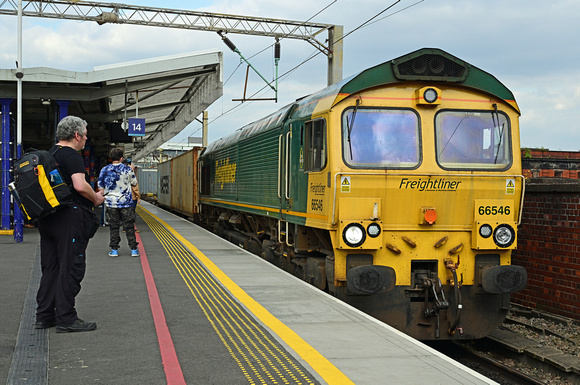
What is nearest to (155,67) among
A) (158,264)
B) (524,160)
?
(158,264)

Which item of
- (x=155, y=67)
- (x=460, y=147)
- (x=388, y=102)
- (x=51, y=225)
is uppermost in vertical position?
(x=155, y=67)

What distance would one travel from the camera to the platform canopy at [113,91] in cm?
1565

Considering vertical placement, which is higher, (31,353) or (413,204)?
(413,204)

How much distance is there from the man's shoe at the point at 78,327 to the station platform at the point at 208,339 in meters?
0.06

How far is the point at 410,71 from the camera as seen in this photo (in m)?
7.71

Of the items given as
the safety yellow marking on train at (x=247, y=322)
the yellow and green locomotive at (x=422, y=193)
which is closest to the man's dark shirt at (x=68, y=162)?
the safety yellow marking on train at (x=247, y=322)

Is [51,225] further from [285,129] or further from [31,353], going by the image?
[285,129]

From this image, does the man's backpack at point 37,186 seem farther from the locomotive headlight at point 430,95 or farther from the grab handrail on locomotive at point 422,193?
the locomotive headlight at point 430,95

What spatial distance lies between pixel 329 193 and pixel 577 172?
787 centimetres

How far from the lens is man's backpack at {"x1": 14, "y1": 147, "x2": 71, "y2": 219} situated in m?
5.47

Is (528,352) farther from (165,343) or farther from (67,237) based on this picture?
(67,237)

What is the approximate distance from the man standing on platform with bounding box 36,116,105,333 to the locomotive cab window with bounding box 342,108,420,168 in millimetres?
3137

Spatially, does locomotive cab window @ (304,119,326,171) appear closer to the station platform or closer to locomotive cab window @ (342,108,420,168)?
locomotive cab window @ (342,108,420,168)

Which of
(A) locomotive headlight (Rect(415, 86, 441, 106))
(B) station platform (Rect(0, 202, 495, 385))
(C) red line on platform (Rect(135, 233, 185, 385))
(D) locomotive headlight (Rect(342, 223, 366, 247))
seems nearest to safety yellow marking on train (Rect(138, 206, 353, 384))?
(B) station platform (Rect(0, 202, 495, 385))
